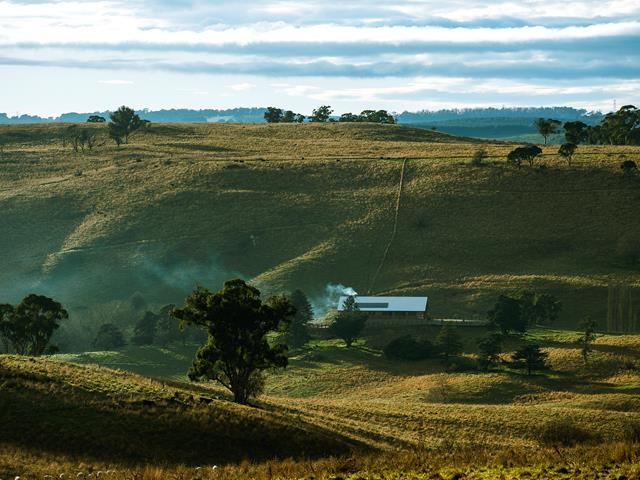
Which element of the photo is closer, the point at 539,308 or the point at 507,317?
the point at 507,317

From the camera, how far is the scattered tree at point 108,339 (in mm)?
104250

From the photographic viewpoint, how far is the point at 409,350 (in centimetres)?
9744

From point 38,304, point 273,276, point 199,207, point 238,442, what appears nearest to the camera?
point 238,442

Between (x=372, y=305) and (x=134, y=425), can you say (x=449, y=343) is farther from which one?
(x=134, y=425)

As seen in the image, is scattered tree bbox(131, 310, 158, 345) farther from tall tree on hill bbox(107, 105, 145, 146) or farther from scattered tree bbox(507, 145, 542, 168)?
tall tree on hill bbox(107, 105, 145, 146)

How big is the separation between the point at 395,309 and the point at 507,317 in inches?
479

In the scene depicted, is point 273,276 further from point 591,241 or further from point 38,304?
point 38,304

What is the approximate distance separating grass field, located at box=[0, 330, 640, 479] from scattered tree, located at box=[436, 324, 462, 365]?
1490cm

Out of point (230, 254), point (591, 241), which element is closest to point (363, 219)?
point (230, 254)

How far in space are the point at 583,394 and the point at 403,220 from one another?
2315 inches

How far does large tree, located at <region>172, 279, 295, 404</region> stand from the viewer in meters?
60.5

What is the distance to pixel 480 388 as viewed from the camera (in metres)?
83.3

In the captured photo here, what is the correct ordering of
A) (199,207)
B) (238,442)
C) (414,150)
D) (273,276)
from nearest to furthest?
(238,442) < (273,276) < (199,207) < (414,150)

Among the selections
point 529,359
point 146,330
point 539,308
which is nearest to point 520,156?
point 539,308
